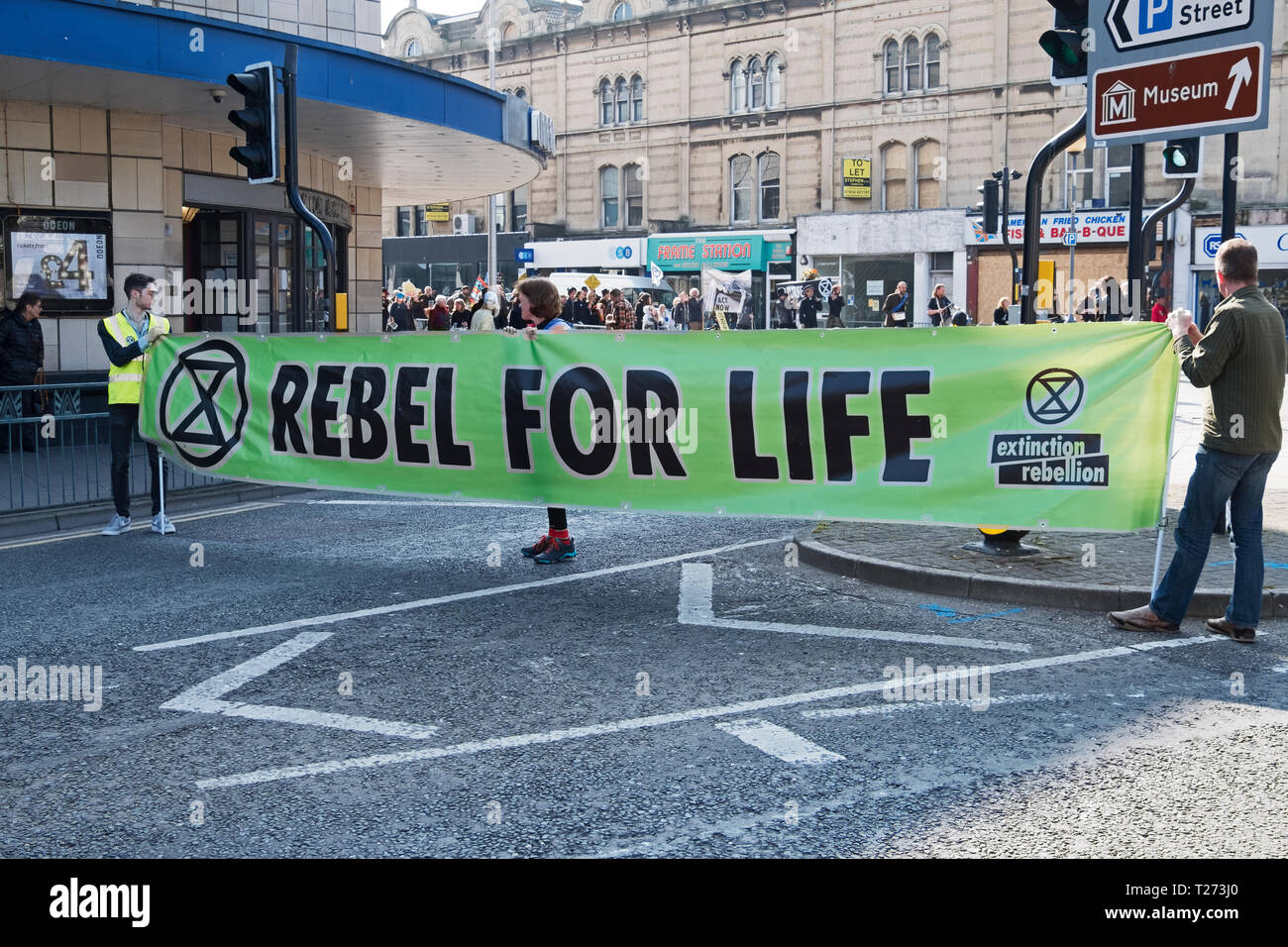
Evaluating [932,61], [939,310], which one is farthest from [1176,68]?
[932,61]

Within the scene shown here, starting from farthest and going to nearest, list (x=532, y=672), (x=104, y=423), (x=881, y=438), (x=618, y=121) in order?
(x=618, y=121)
(x=104, y=423)
(x=881, y=438)
(x=532, y=672)

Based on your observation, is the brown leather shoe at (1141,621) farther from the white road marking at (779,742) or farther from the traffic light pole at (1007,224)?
the traffic light pole at (1007,224)

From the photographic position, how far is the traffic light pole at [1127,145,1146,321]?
845 cm

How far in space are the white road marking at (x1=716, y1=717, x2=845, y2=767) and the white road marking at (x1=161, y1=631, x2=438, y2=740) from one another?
127 cm

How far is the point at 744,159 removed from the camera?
163 ft

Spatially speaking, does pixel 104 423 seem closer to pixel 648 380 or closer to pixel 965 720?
pixel 648 380

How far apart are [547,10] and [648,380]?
166 ft

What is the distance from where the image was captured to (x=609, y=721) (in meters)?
5.60

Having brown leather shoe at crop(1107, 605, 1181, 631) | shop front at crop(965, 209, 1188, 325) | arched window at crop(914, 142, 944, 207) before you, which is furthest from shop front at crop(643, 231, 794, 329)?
brown leather shoe at crop(1107, 605, 1181, 631)

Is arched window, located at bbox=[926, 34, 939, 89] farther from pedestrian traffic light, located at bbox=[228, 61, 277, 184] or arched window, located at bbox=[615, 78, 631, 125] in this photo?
pedestrian traffic light, located at bbox=[228, 61, 277, 184]

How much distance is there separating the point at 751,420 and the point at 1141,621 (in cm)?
251

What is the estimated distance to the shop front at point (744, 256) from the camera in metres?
48.0
